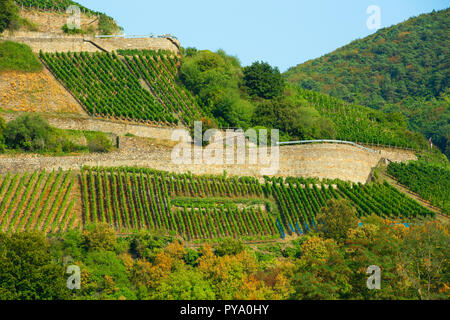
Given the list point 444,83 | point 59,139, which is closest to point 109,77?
point 59,139

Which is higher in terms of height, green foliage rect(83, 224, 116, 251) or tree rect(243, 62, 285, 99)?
tree rect(243, 62, 285, 99)

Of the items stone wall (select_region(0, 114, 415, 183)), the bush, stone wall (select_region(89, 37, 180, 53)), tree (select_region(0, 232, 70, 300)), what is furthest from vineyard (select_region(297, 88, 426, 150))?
tree (select_region(0, 232, 70, 300))

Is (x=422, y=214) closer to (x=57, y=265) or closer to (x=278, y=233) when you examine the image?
(x=278, y=233)

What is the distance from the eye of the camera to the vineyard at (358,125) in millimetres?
50250

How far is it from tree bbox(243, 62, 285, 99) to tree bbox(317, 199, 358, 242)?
1676 cm

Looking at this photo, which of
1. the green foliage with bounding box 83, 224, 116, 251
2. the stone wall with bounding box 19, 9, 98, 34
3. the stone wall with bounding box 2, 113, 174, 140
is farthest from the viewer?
the stone wall with bounding box 19, 9, 98, 34

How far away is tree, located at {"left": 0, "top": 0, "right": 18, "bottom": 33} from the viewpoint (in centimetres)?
4981

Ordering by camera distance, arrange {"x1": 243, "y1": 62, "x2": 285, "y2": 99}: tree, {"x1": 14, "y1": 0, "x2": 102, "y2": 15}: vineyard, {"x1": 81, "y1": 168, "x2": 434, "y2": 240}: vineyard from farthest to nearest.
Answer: {"x1": 14, "y1": 0, "x2": 102, "y2": 15}: vineyard → {"x1": 243, "y1": 62, "x2": 285, "y2": 99}: tree → {"x1": 81, "y1": 168, "x2": 434, "y2": 240}: vineyard

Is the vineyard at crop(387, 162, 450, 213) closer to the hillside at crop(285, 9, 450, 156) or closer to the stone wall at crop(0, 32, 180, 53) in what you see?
the stone wall at crop(0, 32, 180, 53)

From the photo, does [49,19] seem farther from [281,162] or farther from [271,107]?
[281,162]

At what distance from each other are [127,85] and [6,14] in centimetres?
1003

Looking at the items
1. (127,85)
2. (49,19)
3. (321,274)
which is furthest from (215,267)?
(49,19)

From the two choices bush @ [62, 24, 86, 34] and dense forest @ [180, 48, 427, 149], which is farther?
bush @ [62, 24, 86, 34]

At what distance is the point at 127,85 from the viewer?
4909 cm
